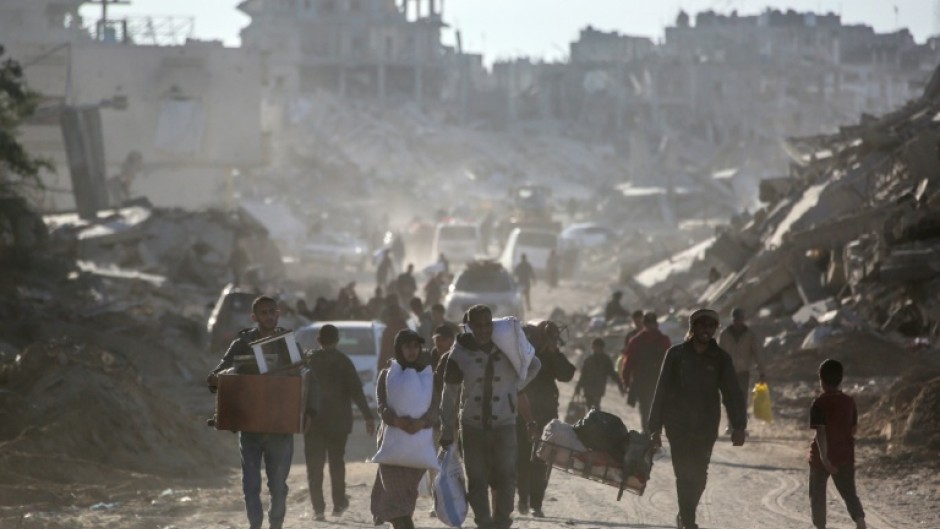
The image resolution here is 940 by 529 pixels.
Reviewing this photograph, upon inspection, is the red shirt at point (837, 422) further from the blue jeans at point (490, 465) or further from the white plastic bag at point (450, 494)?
the white plastic bag at point (450, 494)

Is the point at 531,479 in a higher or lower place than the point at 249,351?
lower

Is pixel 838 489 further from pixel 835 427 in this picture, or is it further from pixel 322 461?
pixel 322 461

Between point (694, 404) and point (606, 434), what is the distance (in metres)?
0.72

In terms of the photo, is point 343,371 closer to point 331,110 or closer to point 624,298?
point 624,298

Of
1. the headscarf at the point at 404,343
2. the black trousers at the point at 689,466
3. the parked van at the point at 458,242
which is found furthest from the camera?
the parked van at the point at 458,242

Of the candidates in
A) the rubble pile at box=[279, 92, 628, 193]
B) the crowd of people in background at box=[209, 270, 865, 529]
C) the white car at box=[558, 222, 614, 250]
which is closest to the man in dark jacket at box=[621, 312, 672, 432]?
the crowd of people in background at box=[209, 270, 865, 529]

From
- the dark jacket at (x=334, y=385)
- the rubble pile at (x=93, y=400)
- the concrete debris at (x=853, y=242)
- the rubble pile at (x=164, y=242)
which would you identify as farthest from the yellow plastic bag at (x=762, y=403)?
the rubble pile at (x=164, y=242)

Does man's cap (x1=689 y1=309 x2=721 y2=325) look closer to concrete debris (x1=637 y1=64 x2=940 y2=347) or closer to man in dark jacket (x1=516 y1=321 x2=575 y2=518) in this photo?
man in dark jacket (x1=516 y1=321 x2=575 y2=518)

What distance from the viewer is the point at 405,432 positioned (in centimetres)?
1070

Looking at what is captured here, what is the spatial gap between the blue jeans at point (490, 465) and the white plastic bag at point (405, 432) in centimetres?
73

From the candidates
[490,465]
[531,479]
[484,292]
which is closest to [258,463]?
[490,465]

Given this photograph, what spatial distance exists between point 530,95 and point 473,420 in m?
120

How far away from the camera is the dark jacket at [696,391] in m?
11.0

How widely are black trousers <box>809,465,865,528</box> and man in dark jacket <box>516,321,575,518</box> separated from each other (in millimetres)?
2282
